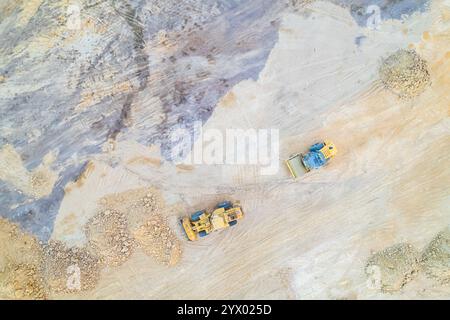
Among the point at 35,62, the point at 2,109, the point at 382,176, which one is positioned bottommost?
the point at 382,176

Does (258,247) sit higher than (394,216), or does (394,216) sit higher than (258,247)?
(394,216)

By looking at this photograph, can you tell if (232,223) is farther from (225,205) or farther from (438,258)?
(438,258)

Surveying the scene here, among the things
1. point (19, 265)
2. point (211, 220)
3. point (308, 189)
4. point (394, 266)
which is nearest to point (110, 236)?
point (19, 265)

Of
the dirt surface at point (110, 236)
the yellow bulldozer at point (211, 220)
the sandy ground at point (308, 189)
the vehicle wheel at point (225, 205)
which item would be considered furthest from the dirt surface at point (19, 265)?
the vehicle wheel at point (225, 205)

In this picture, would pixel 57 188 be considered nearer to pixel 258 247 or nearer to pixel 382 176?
pixel 258 247

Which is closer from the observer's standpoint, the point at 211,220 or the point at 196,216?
the point at 211,220

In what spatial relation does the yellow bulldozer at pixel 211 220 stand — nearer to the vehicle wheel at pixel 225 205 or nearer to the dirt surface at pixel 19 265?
the vehicle wheel at pixel 225 205
